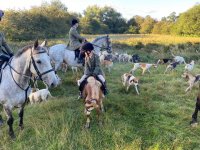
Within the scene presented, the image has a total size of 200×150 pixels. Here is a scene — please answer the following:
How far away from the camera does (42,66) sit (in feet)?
20.1

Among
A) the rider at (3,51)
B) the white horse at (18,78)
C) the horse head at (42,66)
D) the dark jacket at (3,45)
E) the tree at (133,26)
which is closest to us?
the horse head at (42,66)

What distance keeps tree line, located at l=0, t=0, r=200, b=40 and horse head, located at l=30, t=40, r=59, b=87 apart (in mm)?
19331

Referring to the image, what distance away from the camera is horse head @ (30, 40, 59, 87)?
239 inches

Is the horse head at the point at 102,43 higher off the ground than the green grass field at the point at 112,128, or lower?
higher

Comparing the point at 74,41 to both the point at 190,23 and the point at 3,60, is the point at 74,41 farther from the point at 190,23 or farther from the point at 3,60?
the point at 190,23

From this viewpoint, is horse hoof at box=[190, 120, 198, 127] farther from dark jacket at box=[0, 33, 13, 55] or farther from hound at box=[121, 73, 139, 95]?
Answer: dark jacket at box=[0, 33, 13, 55]

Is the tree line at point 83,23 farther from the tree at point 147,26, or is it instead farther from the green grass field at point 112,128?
the green grass field at point 112,128

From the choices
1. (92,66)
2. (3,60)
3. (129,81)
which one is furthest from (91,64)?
(129,81)

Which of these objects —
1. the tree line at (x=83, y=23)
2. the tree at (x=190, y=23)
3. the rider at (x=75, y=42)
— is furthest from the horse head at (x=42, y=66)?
the tree at (x=190, y=23)

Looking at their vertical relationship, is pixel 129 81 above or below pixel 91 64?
below

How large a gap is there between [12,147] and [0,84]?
1366 millimetres

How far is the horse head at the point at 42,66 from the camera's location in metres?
6.06

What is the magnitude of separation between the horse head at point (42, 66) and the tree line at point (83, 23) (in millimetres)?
19331

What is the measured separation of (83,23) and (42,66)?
4018 cm
